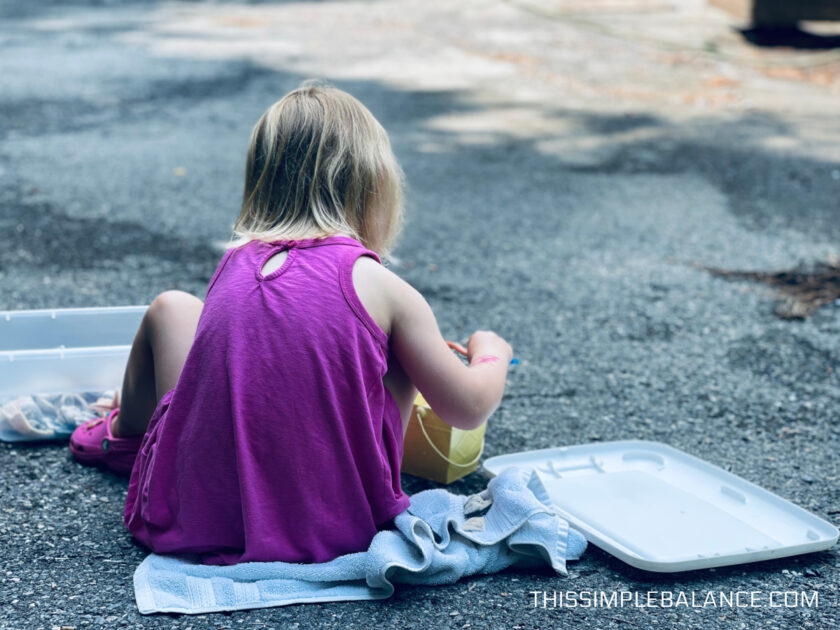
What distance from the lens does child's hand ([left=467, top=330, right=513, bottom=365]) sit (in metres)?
2.00

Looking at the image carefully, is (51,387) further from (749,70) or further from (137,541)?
(749,70)

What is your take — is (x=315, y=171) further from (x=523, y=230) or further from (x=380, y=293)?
(x=523, y=230)

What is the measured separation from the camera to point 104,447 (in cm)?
224

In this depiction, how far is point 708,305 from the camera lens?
3.50 meters

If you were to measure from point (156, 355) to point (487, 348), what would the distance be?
69cm

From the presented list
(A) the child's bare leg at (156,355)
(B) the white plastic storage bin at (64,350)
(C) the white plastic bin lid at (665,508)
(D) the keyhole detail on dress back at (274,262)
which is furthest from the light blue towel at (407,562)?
(B) the white plastic storage bin at (64,350)

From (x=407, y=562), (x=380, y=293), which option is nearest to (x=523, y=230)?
(x=380, y=293)

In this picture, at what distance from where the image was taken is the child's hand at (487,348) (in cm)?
200

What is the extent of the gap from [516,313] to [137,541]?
69.1 inches

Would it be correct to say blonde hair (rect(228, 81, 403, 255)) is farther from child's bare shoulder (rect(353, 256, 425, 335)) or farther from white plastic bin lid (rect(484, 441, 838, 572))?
white plastic bin lid (rect(484, 441, 838, 572))

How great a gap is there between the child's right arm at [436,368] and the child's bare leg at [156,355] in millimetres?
470

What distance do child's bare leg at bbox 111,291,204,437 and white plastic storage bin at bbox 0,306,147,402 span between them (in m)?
0.33

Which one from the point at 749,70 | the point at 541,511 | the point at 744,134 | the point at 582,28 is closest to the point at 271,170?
the point at 541,511

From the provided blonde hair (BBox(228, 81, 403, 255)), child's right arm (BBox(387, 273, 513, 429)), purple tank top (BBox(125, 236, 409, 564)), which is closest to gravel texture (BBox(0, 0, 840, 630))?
purple tank top (BBox(125, 236, 409, 564))
